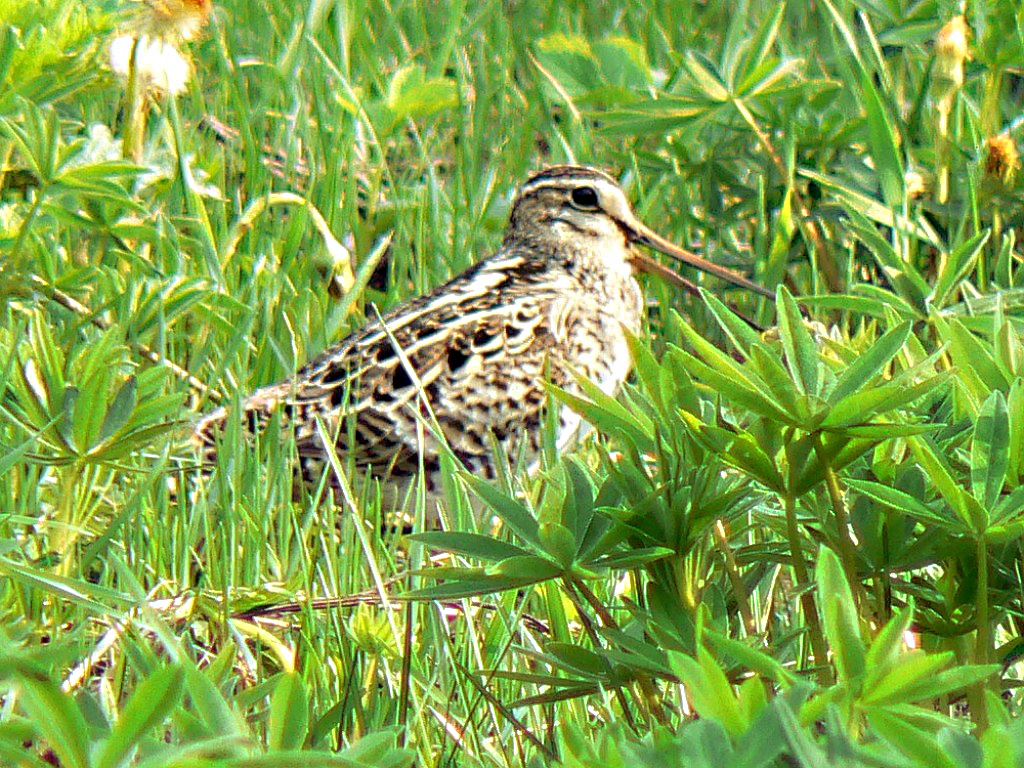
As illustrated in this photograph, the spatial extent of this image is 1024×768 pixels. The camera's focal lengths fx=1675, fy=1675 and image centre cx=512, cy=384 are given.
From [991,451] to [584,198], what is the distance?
2.73 metres

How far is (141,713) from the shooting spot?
1.14 m

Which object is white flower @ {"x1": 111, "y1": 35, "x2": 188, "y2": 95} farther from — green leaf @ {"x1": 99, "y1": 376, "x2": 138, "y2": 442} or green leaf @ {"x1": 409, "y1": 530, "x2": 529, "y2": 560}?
green leaf @ {"x1": 409, "y1": 530, "x2": 529, "y2": 560}

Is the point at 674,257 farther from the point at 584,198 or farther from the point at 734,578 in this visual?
the point at 734,578

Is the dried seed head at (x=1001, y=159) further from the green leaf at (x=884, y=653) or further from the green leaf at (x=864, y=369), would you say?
the green leaf at (x=884, y=653)

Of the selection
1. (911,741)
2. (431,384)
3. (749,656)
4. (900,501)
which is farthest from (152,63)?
(911,741)

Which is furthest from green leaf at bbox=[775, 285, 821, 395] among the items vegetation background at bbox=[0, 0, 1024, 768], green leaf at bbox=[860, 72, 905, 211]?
green leaf at bbox=[860, 72, 905, 211]

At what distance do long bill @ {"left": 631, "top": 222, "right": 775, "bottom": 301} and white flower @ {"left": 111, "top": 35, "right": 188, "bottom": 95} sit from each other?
3.99ft

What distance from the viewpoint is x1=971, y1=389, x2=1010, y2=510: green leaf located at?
4.89 feet

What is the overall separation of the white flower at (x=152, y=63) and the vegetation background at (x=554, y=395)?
0.04 ft

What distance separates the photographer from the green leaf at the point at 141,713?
113 cm

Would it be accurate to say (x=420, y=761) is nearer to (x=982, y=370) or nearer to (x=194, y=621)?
(x=194, y=621)

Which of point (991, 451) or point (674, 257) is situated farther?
point (674, 257)

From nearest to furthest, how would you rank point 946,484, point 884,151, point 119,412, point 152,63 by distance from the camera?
1. point 946,484
2. point 119,412
3. point 152,63
4. point 884,151

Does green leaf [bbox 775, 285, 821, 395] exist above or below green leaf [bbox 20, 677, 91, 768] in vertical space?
above
